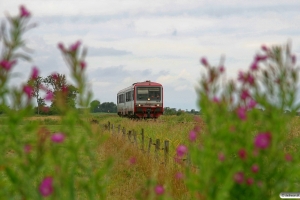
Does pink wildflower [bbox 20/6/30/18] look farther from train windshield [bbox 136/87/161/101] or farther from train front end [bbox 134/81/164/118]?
train windshield [bbox 136/87/161/101]

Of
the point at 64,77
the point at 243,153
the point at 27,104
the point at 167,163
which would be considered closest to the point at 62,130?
the point at 27,104

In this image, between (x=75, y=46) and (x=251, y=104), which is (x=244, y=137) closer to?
(x=251, y=104)

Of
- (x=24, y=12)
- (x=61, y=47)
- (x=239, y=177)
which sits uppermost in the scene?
(x=24, y=12)

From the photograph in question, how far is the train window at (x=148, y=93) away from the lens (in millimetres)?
28250

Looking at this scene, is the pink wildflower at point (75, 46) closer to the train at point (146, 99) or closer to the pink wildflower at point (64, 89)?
the pink wildflower at point (64, 89)

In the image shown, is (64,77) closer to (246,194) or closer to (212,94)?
(212,94)

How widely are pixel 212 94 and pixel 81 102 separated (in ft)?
2.33

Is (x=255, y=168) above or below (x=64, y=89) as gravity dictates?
below

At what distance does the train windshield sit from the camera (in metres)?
28.2

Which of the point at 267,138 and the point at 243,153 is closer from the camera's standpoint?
the point at 267,138

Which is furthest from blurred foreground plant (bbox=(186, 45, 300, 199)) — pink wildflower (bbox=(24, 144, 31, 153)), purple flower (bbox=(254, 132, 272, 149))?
pink wildflower (bbox=(24, 144, 31, 153))

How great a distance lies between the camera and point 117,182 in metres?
8.38

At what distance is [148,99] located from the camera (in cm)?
2850

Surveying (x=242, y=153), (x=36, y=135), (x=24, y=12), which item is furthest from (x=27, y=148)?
(x=242, y=153)
